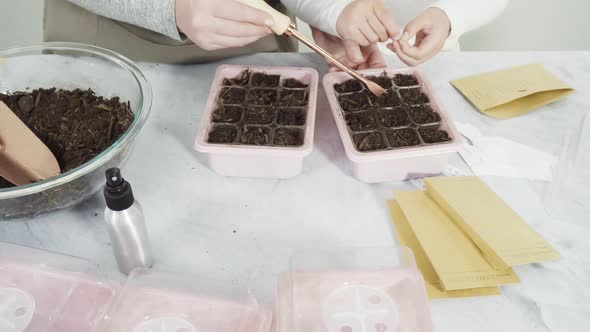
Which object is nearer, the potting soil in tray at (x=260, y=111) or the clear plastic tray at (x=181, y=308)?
the clear plastic tray at (x=181, y=308)

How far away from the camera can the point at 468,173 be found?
0.90 metres

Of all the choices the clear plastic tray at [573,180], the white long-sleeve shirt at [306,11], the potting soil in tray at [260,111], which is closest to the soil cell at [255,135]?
the potting soil in tray at [260,111]

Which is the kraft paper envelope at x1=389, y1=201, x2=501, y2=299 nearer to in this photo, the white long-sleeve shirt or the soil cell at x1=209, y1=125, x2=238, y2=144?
the soil cell at x1=209, y1=125, x2=238, y2=144

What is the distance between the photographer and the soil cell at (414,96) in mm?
961

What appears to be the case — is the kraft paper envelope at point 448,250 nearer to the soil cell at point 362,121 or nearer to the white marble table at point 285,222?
the white marble table at point 285,222

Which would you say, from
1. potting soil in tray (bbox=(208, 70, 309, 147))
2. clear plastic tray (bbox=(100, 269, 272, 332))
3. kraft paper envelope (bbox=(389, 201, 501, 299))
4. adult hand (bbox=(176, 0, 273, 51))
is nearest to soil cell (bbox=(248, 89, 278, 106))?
potting soil in tray (bbox=(208, 70, 309, 147))

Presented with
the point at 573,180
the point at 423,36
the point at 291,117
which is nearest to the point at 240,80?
the point at 291,117

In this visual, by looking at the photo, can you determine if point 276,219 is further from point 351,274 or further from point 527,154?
point 527,154

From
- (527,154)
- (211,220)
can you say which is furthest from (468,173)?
(211,220)

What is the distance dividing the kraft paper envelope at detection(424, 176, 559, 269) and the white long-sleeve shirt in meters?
0.40

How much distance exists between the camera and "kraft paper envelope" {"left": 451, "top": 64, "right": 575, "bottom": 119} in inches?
40.3

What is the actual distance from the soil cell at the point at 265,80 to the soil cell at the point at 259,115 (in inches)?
3.0

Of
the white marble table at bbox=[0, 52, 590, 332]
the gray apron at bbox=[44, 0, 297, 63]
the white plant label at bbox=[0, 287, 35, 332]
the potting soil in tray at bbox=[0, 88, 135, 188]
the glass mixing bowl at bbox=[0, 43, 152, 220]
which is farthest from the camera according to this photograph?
the gray apron at bbox=[44, 0, 297, 63]

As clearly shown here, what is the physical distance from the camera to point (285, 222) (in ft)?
2.69
